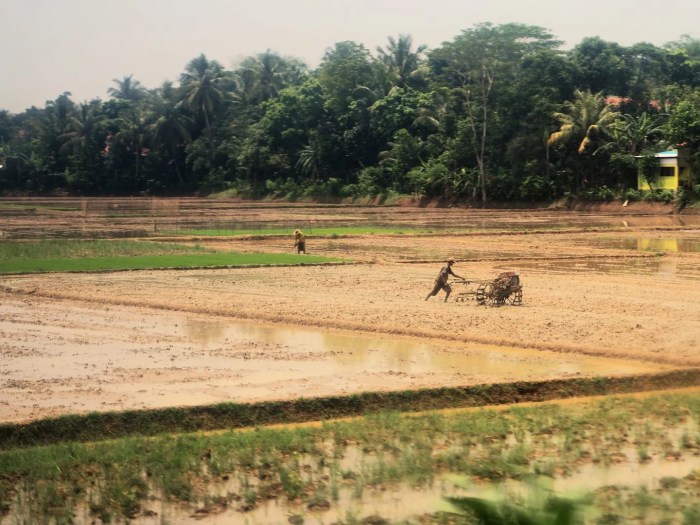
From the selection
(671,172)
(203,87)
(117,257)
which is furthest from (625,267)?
(203,87)

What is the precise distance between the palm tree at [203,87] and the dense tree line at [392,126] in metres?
0.13

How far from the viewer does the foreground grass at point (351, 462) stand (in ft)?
21.6

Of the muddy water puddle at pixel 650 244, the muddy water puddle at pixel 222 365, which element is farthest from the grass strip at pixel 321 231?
the muddy water puddle at pixel 222 365

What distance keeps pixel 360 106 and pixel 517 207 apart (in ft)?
50.2

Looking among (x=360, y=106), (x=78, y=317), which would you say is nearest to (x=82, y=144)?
(x=360, y=106)

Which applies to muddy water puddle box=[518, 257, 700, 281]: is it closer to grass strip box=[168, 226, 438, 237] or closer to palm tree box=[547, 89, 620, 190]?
grass strip box=[168, 226, 438, 237]

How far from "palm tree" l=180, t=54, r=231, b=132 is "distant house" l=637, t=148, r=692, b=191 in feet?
124

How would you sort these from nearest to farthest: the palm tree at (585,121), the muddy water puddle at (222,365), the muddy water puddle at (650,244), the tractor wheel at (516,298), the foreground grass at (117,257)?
the muddy water puddle at (222,365) → the tractor wheel at (516,298) → the foreground grass at (117,257) → the muddy water puddle at (650,244) → the palm tree at (585,121)

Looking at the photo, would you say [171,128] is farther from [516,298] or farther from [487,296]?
[487,296]

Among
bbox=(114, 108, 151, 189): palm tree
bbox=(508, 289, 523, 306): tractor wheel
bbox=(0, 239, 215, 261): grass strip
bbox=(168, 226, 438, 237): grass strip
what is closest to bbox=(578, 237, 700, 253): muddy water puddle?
bbox=(168, 226, 438, 237): grass strip

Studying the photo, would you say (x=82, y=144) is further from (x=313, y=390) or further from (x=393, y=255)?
(x=313, y=390)

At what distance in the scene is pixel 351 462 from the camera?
7492 mm

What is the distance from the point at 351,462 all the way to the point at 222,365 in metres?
4.37

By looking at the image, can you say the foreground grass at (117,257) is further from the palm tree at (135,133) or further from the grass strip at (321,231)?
the palm tree at (135,133)
